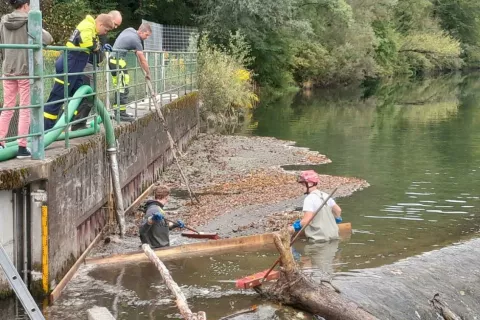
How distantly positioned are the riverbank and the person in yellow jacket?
2019 millimetres

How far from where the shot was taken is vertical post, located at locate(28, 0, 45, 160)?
8172mm

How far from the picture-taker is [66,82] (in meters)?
9.35

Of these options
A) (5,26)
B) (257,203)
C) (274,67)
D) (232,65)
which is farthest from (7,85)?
(274,67)

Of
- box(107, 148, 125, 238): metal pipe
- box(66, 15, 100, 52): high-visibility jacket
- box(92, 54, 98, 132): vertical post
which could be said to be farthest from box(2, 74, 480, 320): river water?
box(66, 15, 100, 52): high-visibility jacket

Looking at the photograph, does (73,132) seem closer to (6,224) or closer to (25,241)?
(25,241)

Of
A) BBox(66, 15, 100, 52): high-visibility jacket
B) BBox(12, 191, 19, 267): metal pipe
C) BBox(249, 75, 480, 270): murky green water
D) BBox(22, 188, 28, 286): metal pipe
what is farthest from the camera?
BBox(249, 75, 480, 270): murky green water

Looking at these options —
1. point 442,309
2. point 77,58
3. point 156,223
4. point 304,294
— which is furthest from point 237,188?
point 304,294

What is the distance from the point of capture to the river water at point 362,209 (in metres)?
8.49

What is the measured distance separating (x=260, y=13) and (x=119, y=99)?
2905 cm

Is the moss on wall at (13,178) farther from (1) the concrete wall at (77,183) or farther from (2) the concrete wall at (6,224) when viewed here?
(2) the concrete wall at (6,224)

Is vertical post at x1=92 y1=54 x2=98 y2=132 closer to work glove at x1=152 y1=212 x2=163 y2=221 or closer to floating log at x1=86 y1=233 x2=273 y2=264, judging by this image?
work glove at x1=152 y1=212 x2=163 y2=221

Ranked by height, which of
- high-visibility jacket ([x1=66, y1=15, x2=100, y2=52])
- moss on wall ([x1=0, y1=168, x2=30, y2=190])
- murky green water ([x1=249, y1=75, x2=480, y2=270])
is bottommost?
murky green water ([x1=249, y1=75, x2=480, y2=270])

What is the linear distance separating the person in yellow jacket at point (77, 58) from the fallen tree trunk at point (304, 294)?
378 cm

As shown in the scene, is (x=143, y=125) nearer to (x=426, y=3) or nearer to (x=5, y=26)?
(x=5, y=26)
